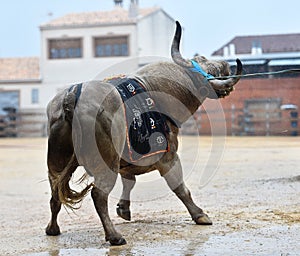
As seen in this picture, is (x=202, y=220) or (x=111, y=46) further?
(x=111, y=46)

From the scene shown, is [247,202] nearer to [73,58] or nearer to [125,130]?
[125,130]

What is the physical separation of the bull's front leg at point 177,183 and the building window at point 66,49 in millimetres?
37743

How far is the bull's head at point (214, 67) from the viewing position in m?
6.59

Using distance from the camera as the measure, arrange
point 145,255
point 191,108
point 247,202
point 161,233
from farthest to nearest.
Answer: point 247,202
point 191,108
point 161,233
point 145,255

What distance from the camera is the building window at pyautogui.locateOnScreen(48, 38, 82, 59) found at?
43.7 metres

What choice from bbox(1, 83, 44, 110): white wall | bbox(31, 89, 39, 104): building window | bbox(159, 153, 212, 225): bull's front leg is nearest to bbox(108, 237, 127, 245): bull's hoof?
bbox(159, 153, 212, 225): bull's front leg

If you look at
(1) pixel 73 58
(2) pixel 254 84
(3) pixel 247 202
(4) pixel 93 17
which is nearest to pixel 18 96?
(1) pixel 73 58

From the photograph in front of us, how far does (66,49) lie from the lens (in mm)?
43688

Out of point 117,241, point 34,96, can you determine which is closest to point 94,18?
point 34,96

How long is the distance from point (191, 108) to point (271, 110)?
27.1m

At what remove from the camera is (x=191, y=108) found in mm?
6766

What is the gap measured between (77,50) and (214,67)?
37.6 m

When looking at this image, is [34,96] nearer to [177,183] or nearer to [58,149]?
[177,183]

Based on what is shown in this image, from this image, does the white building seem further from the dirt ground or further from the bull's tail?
the bull's tail
